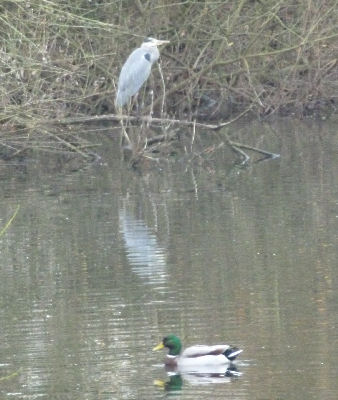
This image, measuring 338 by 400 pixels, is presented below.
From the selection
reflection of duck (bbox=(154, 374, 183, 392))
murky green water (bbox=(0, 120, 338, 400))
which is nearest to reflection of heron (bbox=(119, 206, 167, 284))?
murky green water (bbox=(0, 120, 338, 400))

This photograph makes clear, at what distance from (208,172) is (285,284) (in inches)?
303

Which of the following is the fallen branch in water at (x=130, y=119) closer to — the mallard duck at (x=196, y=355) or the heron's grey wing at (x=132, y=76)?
the heron's grey wing at (x=132, y=76)

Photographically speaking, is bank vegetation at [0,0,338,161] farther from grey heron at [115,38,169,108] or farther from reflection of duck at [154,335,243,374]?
reflection of duck at [154,335,243,374]

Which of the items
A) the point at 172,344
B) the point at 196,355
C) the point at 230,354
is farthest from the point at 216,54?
the point at 230,354

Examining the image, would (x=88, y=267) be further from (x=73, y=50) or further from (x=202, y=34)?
(x=202, y=34)

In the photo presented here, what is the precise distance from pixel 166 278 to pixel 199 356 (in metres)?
2.75

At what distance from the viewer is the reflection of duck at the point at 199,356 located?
7.94 meters

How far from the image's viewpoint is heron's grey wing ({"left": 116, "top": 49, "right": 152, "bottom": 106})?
1956 cm

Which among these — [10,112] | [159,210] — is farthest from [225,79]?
[159,210]

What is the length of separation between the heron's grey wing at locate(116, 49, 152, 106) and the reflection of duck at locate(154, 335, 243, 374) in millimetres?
11418

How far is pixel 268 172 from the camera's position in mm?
17391

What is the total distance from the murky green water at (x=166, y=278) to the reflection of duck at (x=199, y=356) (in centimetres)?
9

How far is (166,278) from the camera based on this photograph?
1082 centimetres

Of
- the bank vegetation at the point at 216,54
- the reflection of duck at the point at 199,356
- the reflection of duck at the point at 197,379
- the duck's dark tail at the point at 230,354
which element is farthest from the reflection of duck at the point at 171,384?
the bank vegetation at the point at 216,54
